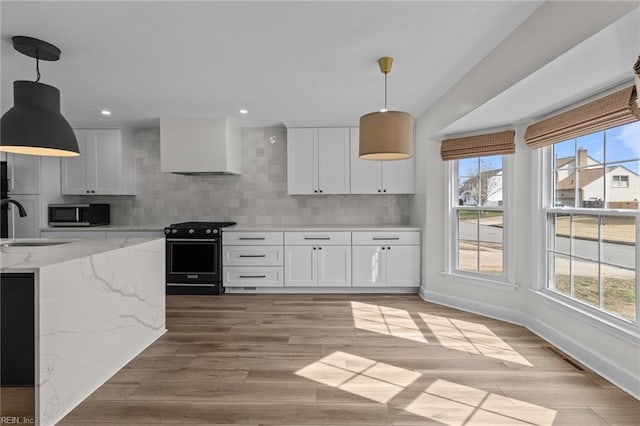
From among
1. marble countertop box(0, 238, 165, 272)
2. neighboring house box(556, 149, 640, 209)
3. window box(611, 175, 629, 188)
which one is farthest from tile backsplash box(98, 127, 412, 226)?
window box(611, 175, 629, 188)

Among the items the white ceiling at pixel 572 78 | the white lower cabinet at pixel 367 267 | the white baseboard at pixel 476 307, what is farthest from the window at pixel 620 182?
the white lower cabinet at pixel 367 267

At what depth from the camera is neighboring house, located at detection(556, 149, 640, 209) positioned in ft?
7.43

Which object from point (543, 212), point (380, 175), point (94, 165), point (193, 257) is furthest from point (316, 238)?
point (94, 165)

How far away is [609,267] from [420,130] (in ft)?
8.17

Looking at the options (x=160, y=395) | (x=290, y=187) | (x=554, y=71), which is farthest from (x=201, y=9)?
(x=290, y=187)

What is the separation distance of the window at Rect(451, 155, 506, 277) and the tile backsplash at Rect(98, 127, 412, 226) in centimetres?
114

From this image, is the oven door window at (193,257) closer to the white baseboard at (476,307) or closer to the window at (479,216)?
the white baseboard at (476,307)

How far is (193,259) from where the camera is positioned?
4.34m

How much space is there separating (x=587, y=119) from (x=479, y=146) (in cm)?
112

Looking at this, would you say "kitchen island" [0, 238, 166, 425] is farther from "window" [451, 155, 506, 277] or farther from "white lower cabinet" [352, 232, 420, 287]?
"window" [451, 155, 506, 277]

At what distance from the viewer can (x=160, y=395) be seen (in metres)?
2.06

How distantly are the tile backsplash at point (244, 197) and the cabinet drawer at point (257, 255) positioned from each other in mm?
679

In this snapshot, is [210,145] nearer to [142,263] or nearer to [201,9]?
[142,263]

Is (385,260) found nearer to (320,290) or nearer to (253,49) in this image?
(320,290)
